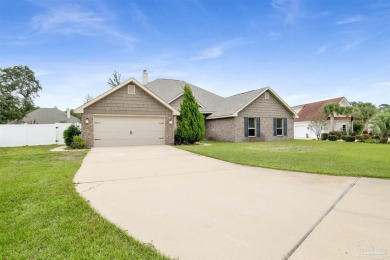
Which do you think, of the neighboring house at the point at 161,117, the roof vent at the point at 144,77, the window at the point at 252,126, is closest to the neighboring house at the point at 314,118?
the neighboring house at the point at 161,117

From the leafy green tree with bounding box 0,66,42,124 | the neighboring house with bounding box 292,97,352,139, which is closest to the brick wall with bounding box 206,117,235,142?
the neighboring house with bounding box 292,97,352,139

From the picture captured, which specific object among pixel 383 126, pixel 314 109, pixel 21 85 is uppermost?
pixel 21 85

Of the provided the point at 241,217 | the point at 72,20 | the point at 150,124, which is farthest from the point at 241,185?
the point at 72,20

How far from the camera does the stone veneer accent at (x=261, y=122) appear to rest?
19250mm

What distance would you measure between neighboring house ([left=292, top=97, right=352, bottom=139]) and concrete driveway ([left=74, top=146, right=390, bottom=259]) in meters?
24.9

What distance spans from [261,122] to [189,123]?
7.35 metres

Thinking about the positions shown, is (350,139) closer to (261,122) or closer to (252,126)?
(261,122)

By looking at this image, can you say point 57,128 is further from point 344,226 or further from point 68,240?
point 344,226

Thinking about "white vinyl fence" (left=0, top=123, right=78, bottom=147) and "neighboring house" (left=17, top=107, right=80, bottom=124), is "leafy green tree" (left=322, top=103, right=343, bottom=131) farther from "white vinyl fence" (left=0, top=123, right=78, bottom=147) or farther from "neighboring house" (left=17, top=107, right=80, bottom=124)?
"neighboring house" (left=17, top=107, right=80, bottom=124)

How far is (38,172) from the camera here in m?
6.40

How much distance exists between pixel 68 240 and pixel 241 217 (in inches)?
87.9

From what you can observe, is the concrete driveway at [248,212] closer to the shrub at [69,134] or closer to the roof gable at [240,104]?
the shrub at [69,134]

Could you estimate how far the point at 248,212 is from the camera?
350 cm

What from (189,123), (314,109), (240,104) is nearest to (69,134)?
(189,123)
